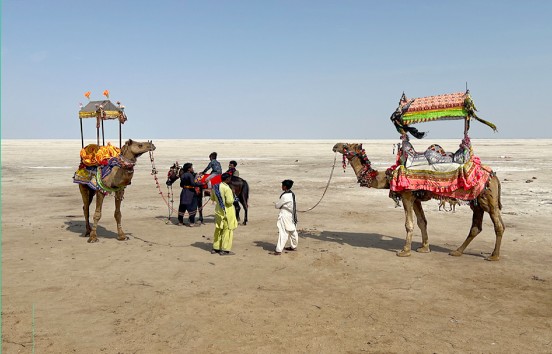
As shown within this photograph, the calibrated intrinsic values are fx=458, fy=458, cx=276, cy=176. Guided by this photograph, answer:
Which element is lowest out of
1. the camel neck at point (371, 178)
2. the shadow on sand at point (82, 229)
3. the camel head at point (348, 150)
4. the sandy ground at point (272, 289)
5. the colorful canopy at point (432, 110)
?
the sandy ground at point (272, 289)

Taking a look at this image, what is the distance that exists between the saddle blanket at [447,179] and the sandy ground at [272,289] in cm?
161

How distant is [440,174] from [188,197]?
7868 mm

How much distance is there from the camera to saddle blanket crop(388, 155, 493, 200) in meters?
10.4

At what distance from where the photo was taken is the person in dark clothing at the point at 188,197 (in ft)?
48.5

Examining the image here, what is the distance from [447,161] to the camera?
10.8 metres

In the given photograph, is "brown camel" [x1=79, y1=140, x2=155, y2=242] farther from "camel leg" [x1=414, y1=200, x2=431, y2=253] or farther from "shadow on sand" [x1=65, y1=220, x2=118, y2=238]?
"camel leg" [x1=414, y1=200, x2=431, y2=253]

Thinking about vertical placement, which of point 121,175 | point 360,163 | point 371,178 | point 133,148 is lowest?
point 371,178

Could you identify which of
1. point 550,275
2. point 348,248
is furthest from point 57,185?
point 550,275

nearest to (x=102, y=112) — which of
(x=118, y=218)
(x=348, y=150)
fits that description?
(x=118, y=218)

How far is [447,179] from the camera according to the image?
10.6 m

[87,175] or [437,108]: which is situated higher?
[437,108]

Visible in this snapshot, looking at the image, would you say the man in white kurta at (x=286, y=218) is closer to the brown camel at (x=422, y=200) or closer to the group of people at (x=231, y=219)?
the group of people at (x=231, y=219)

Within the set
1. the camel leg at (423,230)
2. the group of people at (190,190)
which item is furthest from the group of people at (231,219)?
the group of people at (190,190)

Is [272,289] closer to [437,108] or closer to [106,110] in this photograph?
[437,108]
